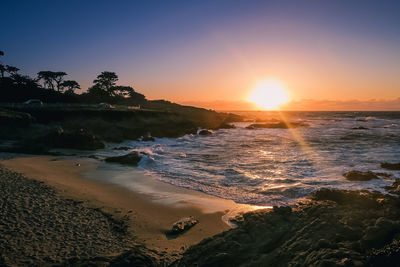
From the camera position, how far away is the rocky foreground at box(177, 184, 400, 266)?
3.56m

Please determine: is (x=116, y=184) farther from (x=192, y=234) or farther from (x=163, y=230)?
(x=192, y=234)

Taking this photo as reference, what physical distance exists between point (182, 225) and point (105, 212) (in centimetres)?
277

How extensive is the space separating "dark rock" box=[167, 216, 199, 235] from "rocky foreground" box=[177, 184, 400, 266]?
159 centimetres

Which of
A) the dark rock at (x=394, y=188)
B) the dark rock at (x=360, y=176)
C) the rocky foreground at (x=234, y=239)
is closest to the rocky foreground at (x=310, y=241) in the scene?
the rocky foreground at (x=234, y=239)

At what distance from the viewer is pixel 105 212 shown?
7676mm

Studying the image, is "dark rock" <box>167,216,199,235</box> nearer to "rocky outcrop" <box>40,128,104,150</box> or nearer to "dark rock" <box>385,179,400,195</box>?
"dark rock" <box>385,179,400,195</box>

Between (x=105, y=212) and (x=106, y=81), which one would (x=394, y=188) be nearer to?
(x=105, y=212)

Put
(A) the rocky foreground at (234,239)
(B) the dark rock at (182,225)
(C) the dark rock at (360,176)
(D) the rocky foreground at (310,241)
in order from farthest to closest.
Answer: (C) the dark rock at (360,176) < (B) the dark rock at (182,225) < (A) the rocky foreground at (234,239) < (D) the rocky foreground at (310,241)

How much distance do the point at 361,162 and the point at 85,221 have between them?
18.4 metres

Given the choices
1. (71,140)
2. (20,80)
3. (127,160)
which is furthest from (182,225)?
(20,80)

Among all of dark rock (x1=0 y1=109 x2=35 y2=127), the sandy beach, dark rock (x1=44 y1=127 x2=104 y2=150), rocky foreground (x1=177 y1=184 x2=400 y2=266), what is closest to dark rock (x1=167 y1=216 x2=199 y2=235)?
the sandy beach

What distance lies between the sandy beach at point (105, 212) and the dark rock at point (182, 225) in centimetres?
16

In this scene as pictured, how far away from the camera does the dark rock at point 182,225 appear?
6.77m

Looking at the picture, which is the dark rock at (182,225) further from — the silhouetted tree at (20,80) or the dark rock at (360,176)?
the silhouetted tree at (20,80)
